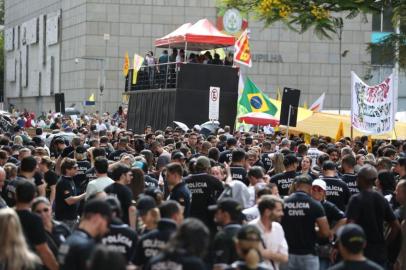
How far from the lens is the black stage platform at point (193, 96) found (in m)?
43.6

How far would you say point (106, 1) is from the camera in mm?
75750

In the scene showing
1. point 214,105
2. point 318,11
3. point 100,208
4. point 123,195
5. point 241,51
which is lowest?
point 123,195

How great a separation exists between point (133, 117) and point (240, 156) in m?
32.0

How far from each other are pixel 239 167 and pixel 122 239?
6.44 m

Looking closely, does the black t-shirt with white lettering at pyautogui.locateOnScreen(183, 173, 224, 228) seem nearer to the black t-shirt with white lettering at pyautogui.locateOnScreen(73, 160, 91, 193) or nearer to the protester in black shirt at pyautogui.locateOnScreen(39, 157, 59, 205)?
the protester in black shirt at pyautogui.locateOnScreen(39, 157, 59, 205)

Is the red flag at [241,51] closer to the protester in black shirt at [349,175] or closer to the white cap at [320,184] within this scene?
the protester in black shirt at [349,175]

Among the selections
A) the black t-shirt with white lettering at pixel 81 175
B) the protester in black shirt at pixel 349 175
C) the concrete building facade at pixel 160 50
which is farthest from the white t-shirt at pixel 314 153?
the concrete building facade at pixel 160 50

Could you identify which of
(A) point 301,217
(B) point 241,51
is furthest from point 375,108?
(B) point 241,51

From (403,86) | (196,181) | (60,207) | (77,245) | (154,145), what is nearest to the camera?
(77,245)

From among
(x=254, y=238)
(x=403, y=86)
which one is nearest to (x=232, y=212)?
(x=254, y=238)

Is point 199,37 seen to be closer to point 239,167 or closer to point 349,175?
point 239,167

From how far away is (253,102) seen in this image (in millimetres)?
36969

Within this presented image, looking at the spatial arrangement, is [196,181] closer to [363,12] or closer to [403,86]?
[363,12]

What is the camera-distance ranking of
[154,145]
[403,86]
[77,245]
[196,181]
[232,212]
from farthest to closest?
1. [403,86]
2. [154,145]
3. [196,181]
4. [232,212]
5. [77,245]
